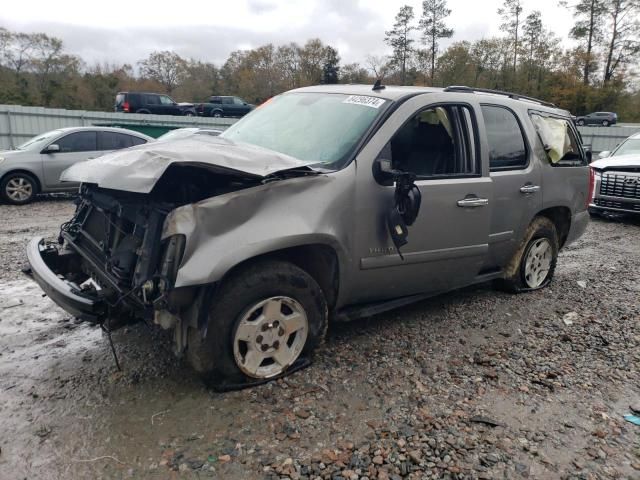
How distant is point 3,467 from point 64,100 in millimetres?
43711

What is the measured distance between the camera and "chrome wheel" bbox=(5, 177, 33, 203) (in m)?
9.55

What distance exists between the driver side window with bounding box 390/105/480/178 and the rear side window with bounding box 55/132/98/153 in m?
8.26

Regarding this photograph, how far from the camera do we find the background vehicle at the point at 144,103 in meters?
27.3

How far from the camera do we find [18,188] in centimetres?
962

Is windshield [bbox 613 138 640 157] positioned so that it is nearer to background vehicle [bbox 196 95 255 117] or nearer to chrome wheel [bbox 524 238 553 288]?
chrome wheel [bbox 524 238 553 288]

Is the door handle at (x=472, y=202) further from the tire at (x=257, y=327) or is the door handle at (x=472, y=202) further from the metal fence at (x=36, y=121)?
the metal fence at (x=36, y=121)

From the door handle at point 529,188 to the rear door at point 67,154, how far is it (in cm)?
836

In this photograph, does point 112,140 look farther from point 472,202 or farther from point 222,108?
point 222,108

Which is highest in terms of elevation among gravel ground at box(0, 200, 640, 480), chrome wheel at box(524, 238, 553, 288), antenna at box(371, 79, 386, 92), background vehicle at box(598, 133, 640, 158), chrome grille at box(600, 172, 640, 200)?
antenna at box(371, 79, 386, 92)

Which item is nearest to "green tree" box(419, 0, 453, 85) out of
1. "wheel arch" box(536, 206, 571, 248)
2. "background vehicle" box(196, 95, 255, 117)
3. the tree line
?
the tree line

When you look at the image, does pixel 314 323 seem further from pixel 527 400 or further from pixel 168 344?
pixel 527 400

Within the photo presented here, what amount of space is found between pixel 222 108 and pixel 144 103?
5304mm

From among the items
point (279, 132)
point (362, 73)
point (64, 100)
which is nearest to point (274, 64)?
point (362, 73)

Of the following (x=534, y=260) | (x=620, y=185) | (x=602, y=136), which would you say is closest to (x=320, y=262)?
(x=534, y=260)
